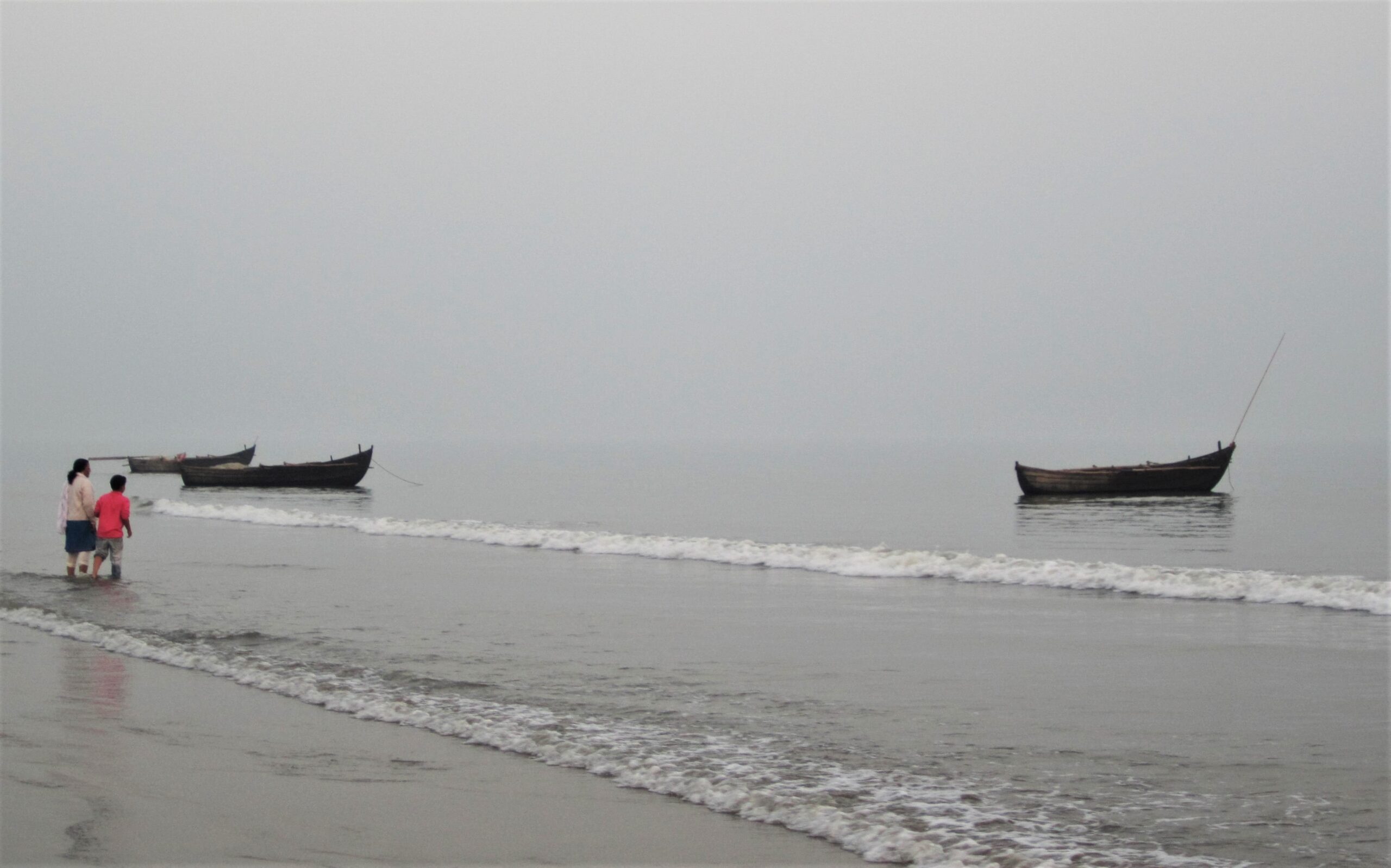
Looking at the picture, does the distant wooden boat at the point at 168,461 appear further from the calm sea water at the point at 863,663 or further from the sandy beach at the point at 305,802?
the sandy beach at the point at 305,802

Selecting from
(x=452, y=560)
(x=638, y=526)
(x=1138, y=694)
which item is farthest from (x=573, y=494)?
(x=1138, y=694)

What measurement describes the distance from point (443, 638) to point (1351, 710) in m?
8.84

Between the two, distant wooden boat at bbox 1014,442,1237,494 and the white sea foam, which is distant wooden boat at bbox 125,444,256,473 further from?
the white sea foam

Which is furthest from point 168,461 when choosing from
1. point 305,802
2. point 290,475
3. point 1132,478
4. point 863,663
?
point 305,802

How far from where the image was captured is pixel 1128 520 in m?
35.5

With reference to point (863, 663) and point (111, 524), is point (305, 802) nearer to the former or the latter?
point (863, 663)

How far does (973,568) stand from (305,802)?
14530 millimetres

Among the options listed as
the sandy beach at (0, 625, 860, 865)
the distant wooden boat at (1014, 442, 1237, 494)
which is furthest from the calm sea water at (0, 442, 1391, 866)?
the distant wooden boat at (1014, 442, 1237, 494)

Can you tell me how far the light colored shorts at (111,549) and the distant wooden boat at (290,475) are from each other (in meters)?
36.1

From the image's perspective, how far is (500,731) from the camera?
8008 millimetres

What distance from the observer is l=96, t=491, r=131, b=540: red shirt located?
1728cm

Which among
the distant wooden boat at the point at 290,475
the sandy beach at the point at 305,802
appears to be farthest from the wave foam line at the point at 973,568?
the distant wooden boat at the point at 290,475

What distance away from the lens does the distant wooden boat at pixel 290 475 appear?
53719 mm

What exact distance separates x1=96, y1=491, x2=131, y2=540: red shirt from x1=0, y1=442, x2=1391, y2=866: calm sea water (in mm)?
851
